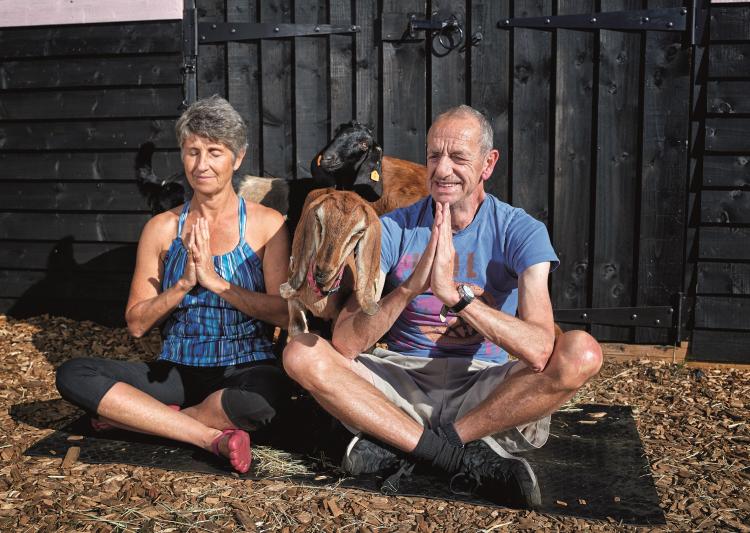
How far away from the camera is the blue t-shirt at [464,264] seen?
3000mm

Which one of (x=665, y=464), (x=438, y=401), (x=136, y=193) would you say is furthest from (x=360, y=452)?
(x=136, y=193)

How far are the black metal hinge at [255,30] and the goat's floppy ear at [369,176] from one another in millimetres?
1591

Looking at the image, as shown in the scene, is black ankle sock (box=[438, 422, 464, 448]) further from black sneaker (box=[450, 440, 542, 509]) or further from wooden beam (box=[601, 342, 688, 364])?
wooden beam (box=[601, 342, 688, 364])

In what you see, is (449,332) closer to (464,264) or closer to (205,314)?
(464,264)

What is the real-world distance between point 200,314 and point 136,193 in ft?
7.12

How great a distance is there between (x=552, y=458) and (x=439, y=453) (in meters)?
0.57

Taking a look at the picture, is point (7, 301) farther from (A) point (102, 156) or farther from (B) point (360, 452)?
(B) point (360, 452)

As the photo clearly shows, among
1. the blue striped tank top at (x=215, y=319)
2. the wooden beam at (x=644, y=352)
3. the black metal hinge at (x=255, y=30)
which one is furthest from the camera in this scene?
the black metal hinge at (x=255, y=30)

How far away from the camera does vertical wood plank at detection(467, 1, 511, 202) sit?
15.1 ft

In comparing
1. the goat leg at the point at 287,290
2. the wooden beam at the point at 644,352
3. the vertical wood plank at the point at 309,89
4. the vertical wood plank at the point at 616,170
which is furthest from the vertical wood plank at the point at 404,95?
the goat leg at the point at 287,290

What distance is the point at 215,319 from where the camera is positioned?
3.34m

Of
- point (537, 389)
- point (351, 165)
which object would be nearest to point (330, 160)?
point (351, 165)

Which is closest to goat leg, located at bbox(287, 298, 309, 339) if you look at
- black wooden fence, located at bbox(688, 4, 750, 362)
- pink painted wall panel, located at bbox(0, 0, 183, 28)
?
black wooden fence, located at bbox(688, 4, 750, 362)

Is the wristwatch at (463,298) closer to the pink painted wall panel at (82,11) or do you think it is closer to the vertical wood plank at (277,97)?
the vertical wood plank at (277,97)
